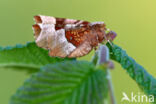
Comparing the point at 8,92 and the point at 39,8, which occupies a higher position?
the point at 39,8

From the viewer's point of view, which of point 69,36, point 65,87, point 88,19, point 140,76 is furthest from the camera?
point 88,19

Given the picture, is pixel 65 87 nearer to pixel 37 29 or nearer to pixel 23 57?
pixel 23 57

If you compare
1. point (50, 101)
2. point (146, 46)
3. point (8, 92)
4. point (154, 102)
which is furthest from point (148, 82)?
point (146, 46)

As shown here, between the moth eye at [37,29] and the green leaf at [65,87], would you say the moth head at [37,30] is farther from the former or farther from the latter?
the green leaf at [65,87]

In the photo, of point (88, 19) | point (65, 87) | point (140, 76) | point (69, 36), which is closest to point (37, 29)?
point (69, 36)

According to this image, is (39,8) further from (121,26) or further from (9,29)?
(121,26)
